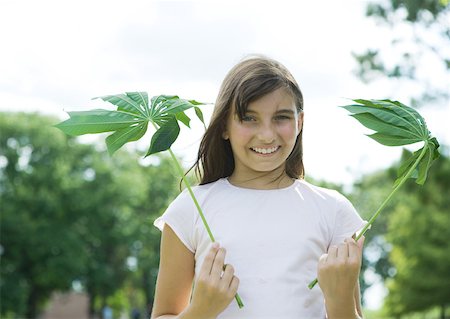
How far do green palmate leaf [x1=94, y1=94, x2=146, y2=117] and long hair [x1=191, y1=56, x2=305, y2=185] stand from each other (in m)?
0.38

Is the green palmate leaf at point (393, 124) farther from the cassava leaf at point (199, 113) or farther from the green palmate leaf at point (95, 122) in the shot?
the green palmate leaf at point (95, 122)

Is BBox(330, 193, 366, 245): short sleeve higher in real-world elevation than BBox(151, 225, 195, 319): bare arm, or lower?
higher

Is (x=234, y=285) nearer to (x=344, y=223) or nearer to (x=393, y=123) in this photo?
(x=344, y=223)

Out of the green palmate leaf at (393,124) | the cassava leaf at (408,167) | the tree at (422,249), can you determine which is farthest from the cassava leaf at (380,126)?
the tree at (422,249)

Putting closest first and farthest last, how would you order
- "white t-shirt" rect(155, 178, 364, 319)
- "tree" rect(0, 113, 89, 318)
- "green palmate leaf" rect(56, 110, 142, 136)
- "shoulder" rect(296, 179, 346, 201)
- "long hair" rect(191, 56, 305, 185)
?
A: "green palmate leaf" rect(56, 110, 142, 136) < "white t-shirt" rect(155, 178, 364, 319) < "long hair" rect(191, 56, 305, 185) < "shoulder" rect(296, 179, 346, 201) < "tree" rect(0, 113, 89, 318)

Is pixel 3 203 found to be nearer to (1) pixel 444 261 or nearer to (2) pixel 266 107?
(1) pixel 444 261

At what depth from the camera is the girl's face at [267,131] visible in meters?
3.04

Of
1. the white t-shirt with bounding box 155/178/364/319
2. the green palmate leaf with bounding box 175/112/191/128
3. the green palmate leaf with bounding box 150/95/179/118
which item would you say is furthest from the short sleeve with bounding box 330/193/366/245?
the green palmate leaf with bounding box 150/95/179/118

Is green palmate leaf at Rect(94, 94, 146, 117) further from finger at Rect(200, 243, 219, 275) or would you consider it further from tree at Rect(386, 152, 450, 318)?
tree at Rect(386, 152, 450, 318)

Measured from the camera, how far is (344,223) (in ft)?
10.3

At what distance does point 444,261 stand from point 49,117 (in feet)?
66.9

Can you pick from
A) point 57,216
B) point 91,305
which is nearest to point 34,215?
point 57,216

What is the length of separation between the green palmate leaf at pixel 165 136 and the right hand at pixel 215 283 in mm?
375

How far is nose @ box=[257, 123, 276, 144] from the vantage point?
3004 millimetres
